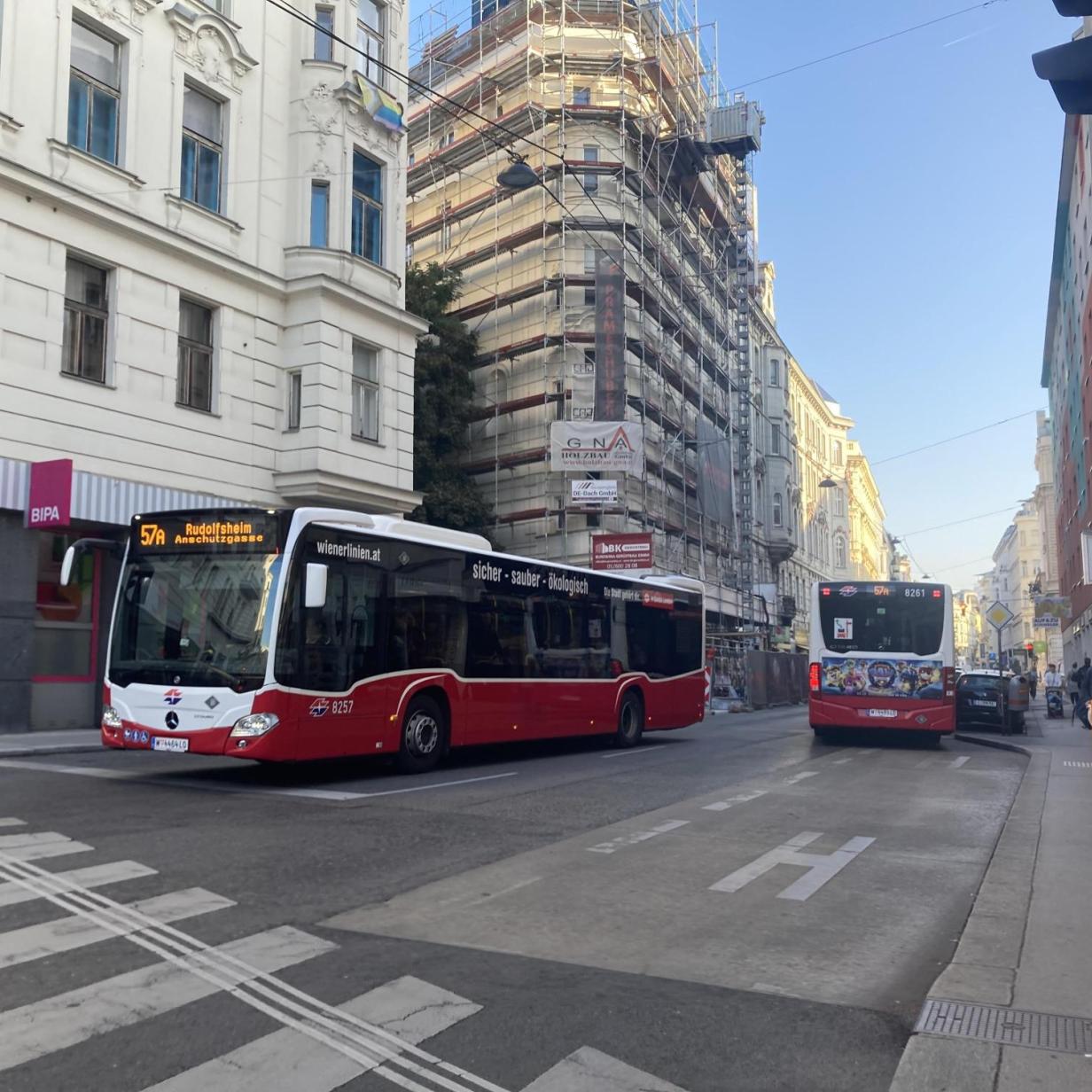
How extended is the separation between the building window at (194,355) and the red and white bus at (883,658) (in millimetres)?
12060

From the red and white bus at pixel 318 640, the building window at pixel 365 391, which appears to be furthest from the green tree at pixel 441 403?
the red and white bus at pixel 318 640

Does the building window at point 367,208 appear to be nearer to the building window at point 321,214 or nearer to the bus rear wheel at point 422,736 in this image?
the building window at point 321,214

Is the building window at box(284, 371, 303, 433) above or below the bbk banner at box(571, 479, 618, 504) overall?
above

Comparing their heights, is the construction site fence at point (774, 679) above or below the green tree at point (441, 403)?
below

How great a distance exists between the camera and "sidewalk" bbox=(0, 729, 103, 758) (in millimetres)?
15194

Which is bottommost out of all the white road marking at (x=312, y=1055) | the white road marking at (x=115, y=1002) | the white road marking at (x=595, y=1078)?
the white road marking at (x=595, y=1078)

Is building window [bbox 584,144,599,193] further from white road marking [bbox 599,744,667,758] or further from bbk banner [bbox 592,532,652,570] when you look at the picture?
white road marking [bbox 599,744,667,758]

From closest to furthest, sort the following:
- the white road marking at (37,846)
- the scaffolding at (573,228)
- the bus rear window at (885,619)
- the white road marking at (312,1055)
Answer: the white road marking at (312,1055), the white road marking at (37,846), the bus rear window at (885,619), the scaffolding at (573,228)

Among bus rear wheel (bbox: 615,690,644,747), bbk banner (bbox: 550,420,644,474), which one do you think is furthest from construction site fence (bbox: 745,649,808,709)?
bus rear wheel (bbox: 615,690,644,747)

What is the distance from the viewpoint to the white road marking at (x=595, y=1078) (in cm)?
381

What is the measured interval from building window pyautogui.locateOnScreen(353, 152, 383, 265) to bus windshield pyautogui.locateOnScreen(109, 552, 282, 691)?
13.9 meters

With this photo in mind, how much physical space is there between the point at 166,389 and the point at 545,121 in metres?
21.0

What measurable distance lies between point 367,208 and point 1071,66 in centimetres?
2202

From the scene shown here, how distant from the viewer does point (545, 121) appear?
3697 cm
